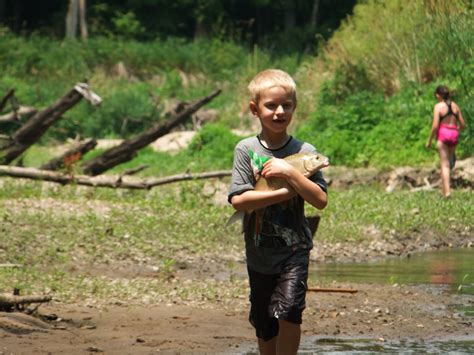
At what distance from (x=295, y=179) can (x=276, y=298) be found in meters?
0.66

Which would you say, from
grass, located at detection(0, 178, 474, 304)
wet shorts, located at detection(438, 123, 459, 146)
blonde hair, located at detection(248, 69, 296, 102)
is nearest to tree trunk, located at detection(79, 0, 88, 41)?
grass, located at detection(0, 178, 474, 304)

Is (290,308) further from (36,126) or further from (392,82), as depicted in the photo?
(392,82)

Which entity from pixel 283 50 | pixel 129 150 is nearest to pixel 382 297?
pixel 129 150

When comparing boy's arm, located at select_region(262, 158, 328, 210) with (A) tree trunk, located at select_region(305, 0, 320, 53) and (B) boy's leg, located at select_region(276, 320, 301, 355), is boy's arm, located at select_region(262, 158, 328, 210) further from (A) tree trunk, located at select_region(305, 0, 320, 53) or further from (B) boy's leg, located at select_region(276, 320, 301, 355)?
(A) tree trunk, located at select_region(305, 0, 320, 53)

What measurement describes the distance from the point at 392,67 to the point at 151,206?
39.2 ft

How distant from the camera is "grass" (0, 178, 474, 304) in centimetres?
1123

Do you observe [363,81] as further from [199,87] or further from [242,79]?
[199,87]

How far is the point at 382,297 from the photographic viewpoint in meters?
11.0

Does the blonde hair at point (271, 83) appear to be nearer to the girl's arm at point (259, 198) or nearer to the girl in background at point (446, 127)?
the girl's arm at point (259, 198)

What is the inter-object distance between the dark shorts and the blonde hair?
904mm

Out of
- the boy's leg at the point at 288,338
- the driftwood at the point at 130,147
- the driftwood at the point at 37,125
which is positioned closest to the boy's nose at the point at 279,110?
the boy's leg at the point at 288,338

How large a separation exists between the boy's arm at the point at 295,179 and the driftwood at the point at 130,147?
12.9 metres

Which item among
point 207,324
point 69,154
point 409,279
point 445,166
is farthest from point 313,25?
point 207,324

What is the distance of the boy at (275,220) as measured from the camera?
658cm
